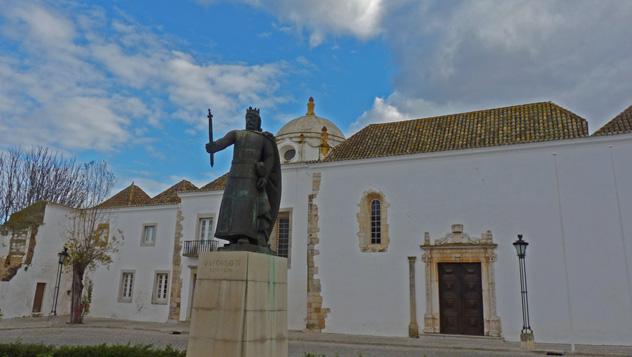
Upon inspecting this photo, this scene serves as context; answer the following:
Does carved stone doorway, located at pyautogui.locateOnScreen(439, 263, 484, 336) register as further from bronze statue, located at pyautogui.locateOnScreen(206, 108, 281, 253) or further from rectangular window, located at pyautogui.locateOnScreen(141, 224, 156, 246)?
rectangular window, located at pyautogui.locateOnScreen(141, 224, 156, 246)

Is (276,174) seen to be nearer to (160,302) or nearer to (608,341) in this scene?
(608,341)

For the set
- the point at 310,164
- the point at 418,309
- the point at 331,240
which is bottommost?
the point at 418,309

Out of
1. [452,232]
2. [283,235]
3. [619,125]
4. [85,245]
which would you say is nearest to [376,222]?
[452,232]

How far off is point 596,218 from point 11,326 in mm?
19546

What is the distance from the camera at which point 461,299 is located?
50.2 feet

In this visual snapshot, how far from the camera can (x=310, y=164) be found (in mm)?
18438

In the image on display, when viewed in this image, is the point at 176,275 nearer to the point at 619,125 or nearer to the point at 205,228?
the point at 205,228

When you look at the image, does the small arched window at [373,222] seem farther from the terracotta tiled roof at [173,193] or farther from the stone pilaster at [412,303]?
the terracotta tiled roof at [173,193]

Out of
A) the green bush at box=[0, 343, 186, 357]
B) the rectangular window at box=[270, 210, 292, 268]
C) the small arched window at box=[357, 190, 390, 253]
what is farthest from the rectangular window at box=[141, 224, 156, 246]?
the green bush at box=[0, 343, 186, 357]

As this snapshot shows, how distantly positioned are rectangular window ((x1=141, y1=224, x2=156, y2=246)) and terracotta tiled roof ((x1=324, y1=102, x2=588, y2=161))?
30.6 ft

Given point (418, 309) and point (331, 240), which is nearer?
point (418, 309)

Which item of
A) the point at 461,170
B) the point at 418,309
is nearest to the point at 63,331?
the point at 418,309

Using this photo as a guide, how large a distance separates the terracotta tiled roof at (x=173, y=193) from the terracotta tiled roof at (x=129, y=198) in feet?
2.78

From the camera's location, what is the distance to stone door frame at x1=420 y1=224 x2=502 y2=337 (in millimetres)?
14672
